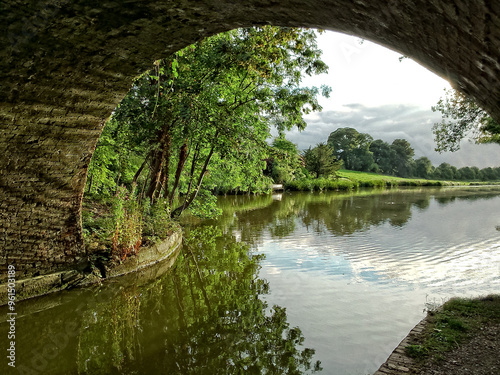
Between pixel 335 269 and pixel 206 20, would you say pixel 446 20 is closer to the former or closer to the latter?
pixel 206 20

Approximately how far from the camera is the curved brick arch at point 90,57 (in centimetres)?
151

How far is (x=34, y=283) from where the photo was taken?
19.2 ft

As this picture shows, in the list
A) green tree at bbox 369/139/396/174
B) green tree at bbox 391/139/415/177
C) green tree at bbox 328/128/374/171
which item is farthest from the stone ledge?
green tree at bbox 391/139/415/177

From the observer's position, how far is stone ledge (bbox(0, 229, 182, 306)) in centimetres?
570

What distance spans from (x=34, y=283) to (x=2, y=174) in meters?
2.43

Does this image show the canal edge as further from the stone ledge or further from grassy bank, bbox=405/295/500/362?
the stone ledge

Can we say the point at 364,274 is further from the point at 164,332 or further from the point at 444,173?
the point at 444,173

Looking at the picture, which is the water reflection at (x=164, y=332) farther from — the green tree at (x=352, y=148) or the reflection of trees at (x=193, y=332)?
the green tree at (x=352, y=148)

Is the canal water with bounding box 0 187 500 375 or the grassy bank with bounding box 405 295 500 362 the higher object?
the grassy bank with bounding box 405 295 500 362

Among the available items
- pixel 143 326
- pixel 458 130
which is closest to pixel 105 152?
pixel 143 326

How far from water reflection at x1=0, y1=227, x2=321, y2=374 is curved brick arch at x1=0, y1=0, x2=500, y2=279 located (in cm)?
134

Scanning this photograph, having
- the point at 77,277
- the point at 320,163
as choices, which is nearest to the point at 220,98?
the point at 77,277

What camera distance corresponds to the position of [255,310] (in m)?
5.71

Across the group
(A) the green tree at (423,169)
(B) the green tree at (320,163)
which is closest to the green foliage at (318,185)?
(B) the green tree at (320,163)
